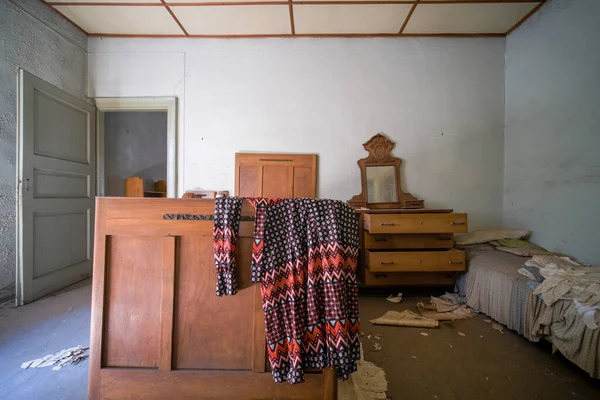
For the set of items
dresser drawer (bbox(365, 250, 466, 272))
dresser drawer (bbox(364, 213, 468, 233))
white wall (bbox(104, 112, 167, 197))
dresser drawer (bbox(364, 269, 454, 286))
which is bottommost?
dresser drawer (bbox(364, 269, 454, 286))

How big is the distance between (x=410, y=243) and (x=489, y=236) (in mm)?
906

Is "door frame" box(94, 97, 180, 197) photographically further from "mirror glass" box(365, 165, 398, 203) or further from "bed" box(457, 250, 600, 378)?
"bed" box(457, 250, 600, 378)

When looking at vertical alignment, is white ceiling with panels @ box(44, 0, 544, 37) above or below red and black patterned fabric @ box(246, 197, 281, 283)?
above

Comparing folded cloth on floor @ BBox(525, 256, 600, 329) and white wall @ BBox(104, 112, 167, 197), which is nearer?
folded cloth on floor @ BBox(525, 256, 600, 329)

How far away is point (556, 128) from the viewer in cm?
230

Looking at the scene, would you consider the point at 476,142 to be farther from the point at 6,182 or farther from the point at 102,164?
the point at 6,182

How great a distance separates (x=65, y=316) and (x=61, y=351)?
613 mm

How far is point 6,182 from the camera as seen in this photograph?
7.33 ft

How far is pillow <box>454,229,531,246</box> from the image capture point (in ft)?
8.09

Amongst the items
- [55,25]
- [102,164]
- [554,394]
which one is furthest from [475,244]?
[55,25]

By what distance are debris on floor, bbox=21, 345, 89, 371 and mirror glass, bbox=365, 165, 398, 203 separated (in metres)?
2.72

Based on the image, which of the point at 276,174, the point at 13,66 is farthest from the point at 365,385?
the point at 13,66

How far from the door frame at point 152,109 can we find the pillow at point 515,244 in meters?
3.58

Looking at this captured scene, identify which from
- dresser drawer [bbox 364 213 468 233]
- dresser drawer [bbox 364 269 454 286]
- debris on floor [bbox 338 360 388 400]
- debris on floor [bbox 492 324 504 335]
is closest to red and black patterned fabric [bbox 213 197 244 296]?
debris on floor [bbox 338 360 388 400]
